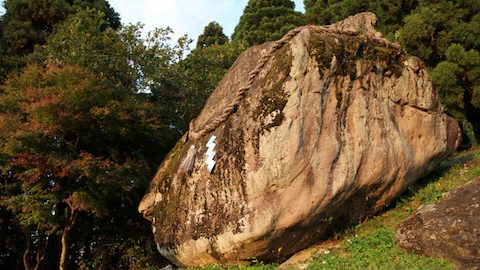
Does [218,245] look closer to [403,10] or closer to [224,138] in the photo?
[224,138]

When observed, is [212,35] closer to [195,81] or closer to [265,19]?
[265,19]

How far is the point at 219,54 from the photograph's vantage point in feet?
48.9

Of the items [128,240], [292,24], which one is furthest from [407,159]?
[292,24]

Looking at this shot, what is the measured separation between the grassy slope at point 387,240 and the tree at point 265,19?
47.5 ft

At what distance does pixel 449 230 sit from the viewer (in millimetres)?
5605

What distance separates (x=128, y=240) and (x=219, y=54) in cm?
772

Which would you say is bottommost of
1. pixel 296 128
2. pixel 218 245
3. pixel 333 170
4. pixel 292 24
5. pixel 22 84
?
pixel 218 245

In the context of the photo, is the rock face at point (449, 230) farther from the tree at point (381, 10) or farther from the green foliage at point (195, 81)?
the tree at point (381, 10)

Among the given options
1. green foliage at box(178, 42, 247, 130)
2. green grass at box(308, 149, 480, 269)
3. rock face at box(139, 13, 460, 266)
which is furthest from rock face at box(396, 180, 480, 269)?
green foliage at box(178, 42, 247, 130)

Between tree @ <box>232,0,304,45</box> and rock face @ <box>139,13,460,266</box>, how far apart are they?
14.3 metres

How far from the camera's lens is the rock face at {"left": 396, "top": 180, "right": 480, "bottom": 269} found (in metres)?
5.33

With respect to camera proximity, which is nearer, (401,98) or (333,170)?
(333,170)

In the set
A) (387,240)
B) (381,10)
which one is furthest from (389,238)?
(381,10)

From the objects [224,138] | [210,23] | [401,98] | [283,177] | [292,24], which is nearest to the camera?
[283,177]
